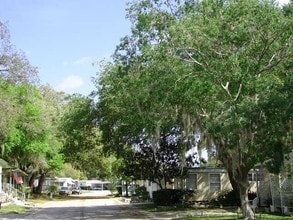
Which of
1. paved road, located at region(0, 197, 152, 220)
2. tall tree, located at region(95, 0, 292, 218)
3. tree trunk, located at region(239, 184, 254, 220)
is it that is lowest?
paved road, located at region(0, 197, 152, 220)

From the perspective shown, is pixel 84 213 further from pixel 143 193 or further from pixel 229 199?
pixel 143 193

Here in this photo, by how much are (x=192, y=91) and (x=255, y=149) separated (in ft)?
Answer: 12.6

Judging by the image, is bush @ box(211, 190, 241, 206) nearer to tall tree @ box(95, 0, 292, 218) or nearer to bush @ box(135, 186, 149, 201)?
tall tree @ box(95, 0, 292, 218)

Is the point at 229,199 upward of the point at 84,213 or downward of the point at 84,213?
upward

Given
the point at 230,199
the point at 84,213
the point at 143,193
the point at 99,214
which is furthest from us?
the point at 143,193

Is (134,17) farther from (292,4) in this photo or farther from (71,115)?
(71,115)

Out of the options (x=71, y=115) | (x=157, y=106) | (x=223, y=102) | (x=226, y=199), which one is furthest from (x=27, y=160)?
(x=223, y=102)

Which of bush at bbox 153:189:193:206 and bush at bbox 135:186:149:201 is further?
bush at bbox 135:186:149:201

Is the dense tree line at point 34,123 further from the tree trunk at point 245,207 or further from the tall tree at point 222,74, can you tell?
the tree trunk at point 245,207

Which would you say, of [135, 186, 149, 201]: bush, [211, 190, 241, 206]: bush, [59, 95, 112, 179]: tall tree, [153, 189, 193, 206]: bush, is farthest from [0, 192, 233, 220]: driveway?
[135, 186, 149, 201]: bush

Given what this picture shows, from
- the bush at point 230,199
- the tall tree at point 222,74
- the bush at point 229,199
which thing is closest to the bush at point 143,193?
the bush at point 230,199

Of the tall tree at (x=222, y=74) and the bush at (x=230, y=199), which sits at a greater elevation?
the tall tree at (x=222, y=74)

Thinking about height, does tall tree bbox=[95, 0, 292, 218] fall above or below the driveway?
above

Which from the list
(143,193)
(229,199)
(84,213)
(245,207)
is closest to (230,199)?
(229,199)
